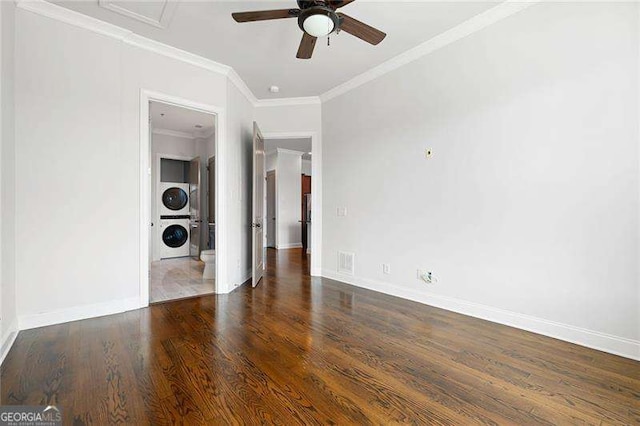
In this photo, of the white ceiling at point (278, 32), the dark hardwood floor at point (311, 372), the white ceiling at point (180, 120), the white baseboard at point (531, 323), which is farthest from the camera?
the white ceiling at point (180, 120)

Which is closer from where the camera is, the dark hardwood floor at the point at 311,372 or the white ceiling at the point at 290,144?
the dark hardwood floor at the point at 311,372

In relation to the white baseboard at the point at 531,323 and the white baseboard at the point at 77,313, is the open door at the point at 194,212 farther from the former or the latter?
the white baseboard at the point at 531,323

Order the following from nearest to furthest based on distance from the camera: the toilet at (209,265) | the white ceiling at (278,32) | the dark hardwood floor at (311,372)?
the dark hardwood floor at (311,372), the white ceiling at (278,32), the toilet at (209,265)

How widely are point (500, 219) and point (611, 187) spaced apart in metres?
0.77

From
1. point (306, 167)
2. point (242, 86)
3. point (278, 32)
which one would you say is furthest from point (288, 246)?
point (278, 32)

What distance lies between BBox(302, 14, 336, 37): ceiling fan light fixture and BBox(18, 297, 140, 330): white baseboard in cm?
302

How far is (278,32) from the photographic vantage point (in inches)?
117

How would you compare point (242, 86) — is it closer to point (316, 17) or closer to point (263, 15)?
point (263, 15)

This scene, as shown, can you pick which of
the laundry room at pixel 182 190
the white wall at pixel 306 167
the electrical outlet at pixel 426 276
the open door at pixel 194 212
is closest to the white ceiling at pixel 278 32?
the laundry room at pixel 182 190

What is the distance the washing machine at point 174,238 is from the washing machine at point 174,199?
18 centimetres

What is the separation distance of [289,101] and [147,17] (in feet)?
7.39

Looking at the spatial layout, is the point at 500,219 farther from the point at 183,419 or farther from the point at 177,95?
the point at 177,95

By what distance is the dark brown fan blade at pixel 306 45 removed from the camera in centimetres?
237

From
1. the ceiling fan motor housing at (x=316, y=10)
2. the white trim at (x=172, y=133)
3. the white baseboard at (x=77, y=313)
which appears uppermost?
the white trim at (x=172, y=133)
